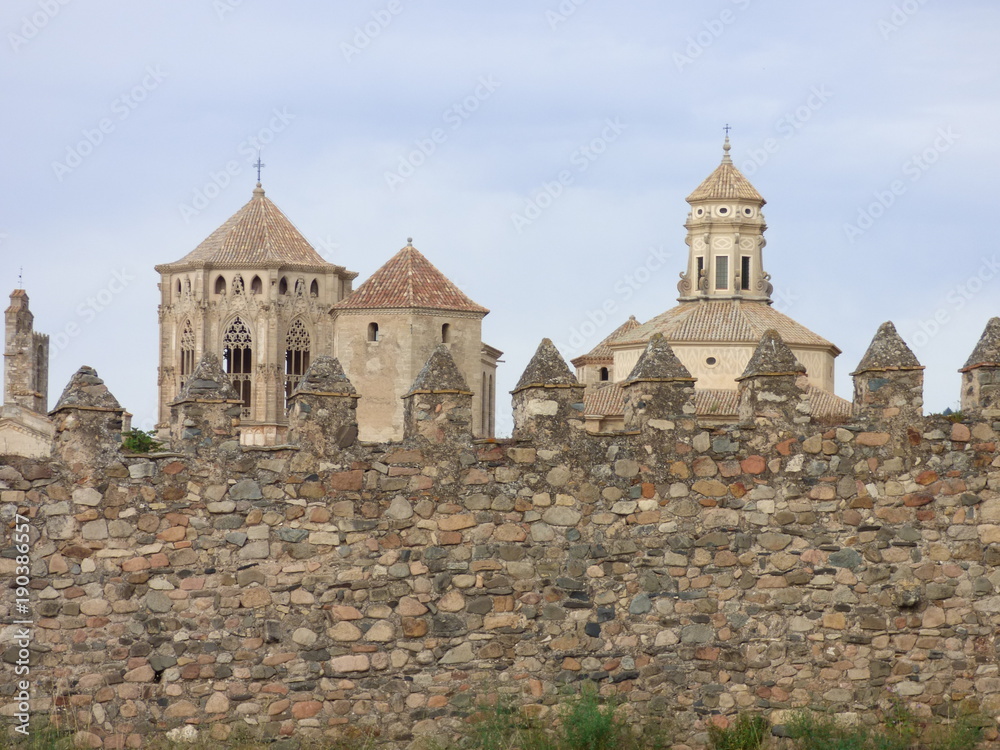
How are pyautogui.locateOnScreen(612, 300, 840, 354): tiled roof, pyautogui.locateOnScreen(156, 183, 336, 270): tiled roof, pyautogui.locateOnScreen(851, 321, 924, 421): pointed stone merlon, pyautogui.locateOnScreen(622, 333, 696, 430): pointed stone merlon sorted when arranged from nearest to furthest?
pyautogui.locateOnScreen(622, 333, 696, 430): pointed stone merlon → pyautogui.locateOnScreen(851, 321, 924, 421): pointed stone merlon → pyautogui.locateOnScreen(612, 300, 840, 354): tiled roof → pyautogui.locateOnScreen(156, 183, 336, 270): tiled roof

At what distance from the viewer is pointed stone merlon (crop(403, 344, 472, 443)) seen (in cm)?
1438

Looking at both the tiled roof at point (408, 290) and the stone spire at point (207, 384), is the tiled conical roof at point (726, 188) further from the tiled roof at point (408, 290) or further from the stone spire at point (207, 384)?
the stone spire at point (207, 384)

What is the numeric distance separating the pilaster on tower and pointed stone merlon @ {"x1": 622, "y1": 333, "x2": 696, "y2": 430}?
7522 cm

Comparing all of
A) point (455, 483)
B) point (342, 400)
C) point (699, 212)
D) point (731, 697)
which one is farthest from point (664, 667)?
point (699, 212)

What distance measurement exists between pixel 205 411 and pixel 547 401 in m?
2.89

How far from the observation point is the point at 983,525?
48.7 ft

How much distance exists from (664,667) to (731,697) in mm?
631

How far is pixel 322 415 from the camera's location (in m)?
14.2

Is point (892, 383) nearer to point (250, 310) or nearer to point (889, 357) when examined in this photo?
point (889, 357)

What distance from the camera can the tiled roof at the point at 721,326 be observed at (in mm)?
79000

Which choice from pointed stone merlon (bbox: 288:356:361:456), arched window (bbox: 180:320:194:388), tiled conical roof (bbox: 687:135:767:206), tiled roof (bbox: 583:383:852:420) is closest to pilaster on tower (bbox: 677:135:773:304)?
tiled conical roof (bbox: 687:135:767:206)

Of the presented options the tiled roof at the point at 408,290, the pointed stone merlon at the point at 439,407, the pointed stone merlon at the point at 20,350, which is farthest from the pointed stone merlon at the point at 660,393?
the pointed stone merlon at the point at 20,350

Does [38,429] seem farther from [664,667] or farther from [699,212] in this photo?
[699,212]

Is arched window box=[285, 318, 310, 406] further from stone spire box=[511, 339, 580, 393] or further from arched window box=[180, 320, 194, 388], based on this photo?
stone spire box=[511, 339, 580, 393]
